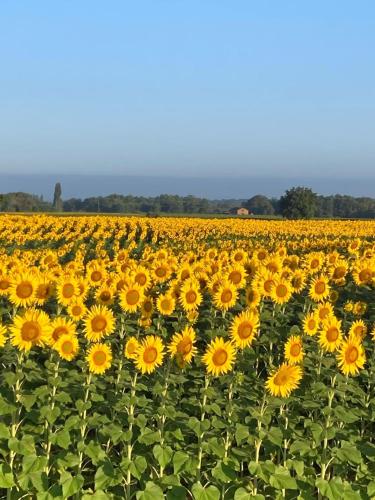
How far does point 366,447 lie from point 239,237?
26.8m

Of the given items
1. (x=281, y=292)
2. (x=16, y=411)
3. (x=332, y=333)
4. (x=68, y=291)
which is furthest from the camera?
(x=281, y=292)

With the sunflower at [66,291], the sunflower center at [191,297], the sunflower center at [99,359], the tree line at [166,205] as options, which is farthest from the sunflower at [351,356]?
the tree line at [166,205]

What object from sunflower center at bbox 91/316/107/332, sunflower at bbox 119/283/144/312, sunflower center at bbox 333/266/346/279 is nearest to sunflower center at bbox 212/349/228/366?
sunflower center at bbox 91/316/107/332

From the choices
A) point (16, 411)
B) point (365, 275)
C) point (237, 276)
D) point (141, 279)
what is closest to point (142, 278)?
point (141, 279)

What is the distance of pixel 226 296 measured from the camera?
7406 millimetres

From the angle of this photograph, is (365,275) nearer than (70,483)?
No

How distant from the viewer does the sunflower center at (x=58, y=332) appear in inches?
242

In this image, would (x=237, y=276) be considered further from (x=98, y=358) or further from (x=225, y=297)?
(x=98, y=358)

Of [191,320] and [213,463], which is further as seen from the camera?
[191,320]

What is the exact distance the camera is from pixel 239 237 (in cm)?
3281

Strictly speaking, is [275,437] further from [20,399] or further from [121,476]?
[20,399]

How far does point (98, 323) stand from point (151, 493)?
1886 millimetres

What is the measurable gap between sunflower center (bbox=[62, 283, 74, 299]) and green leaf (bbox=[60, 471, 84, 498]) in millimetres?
2150

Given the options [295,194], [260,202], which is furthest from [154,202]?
[295,194]
